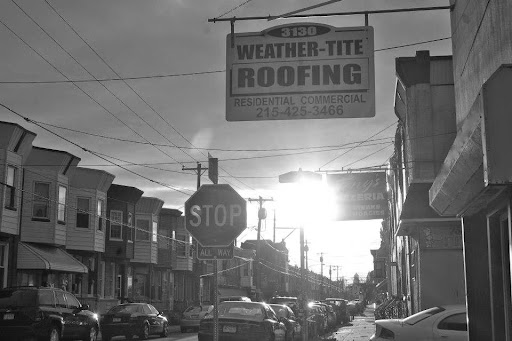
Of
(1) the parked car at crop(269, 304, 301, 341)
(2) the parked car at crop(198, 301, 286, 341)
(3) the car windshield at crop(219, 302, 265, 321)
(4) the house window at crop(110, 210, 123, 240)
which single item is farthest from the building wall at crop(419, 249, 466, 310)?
(4) the house window at crop(110, 210, 123, 240)

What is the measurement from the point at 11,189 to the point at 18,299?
11.8 m

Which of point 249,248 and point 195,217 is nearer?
point 195,217

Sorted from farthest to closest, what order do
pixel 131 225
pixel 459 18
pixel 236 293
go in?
1. pixel 236 293
2. pixel 131 225
3. pixel 459 18

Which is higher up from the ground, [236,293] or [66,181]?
[66,181]

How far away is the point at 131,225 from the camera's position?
45750 millimetres

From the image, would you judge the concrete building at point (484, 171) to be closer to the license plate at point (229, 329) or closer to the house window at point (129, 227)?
the license plate at point (229, 329)

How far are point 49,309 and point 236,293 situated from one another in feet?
129

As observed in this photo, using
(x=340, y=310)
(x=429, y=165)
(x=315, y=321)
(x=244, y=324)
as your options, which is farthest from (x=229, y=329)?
(x=340, y=310)

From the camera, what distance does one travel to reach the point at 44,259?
32.8 meters

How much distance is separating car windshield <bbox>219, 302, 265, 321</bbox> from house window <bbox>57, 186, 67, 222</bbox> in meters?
18.7

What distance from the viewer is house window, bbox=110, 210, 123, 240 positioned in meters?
43.8

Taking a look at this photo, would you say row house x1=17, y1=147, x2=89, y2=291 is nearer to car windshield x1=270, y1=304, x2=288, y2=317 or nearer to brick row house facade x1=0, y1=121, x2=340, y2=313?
brick row house facade x1=0, y1=121, x2=340, y2=313

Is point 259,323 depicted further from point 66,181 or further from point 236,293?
point 236,293

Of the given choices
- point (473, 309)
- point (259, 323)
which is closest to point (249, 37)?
point (473, 309)
